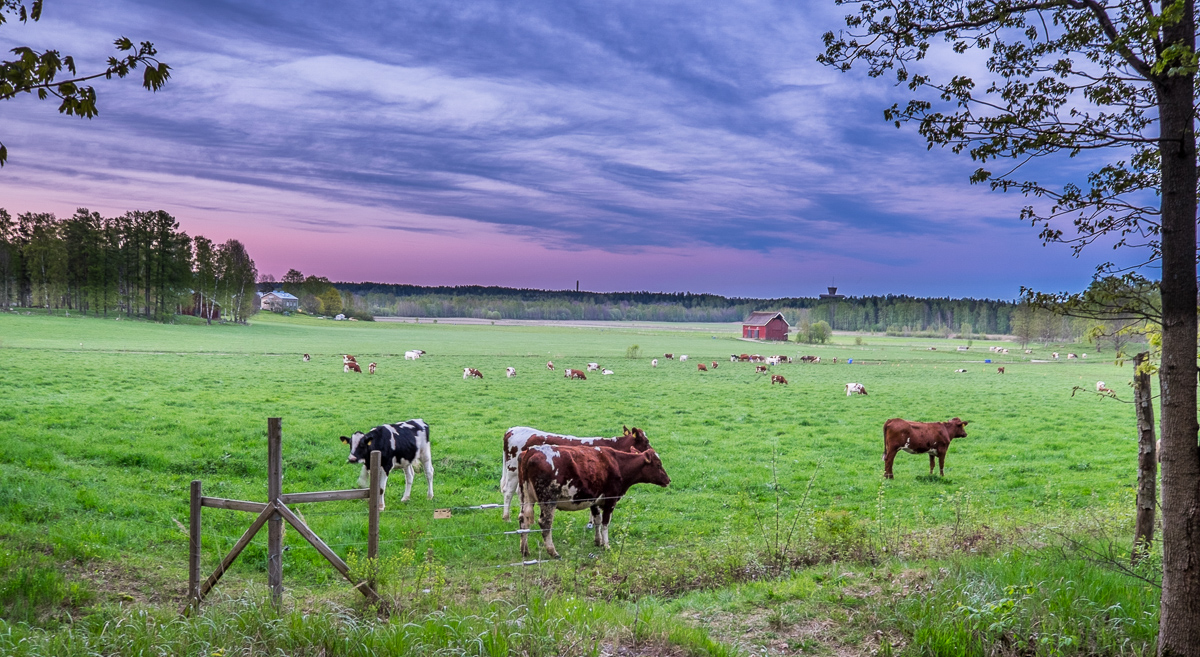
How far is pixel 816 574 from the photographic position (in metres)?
8.13

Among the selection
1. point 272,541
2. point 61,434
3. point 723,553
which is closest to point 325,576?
point 272,541

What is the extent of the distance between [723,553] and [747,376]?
38216 millimetres

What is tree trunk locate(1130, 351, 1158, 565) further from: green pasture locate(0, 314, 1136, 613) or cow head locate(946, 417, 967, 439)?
cow head locate(946, 417, 967, 439)

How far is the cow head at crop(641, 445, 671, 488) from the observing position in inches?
449

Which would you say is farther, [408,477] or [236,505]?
[408,477]

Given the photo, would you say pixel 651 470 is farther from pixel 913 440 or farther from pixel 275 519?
pixel 913 440

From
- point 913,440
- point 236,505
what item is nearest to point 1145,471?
point 913,440

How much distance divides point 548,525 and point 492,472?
17.8 ft

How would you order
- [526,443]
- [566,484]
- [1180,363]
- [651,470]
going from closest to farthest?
[1180,363]
[566,484]
[651,470]
[526,443]

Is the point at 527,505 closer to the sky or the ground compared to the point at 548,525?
closer to the sky

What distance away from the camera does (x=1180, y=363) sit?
5281 millimetres

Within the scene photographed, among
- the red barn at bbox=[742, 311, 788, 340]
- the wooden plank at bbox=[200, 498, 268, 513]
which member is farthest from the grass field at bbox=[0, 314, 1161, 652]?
the red barn at bbox=[742, 311, 788, 340]

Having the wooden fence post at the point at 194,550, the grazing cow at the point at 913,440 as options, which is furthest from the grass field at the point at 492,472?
the wooden fence post at the point at 194,550

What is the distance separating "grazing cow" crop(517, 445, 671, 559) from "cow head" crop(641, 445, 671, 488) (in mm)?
508
